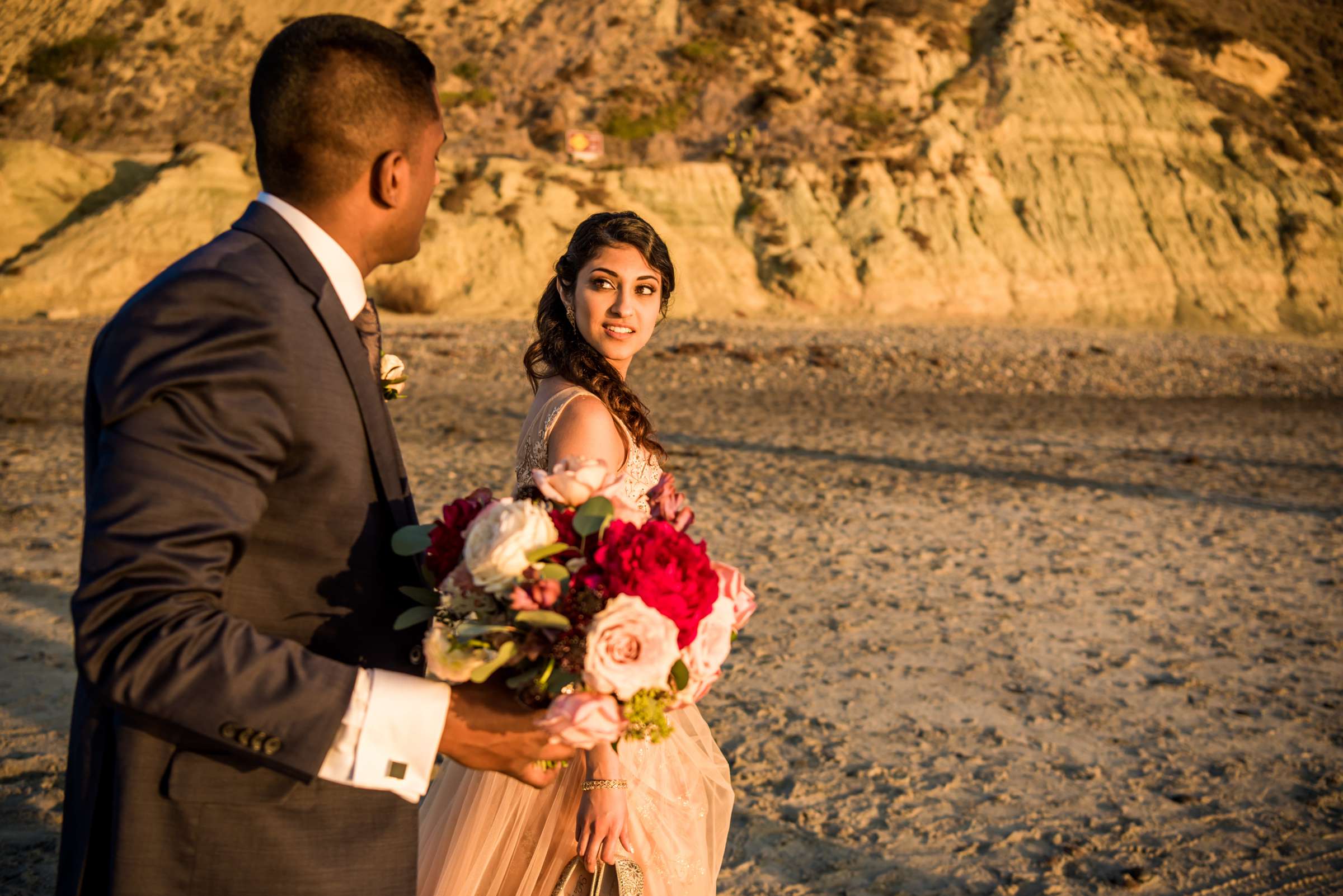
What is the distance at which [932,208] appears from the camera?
3184 centimetres

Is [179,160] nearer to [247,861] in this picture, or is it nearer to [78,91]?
[78,91]

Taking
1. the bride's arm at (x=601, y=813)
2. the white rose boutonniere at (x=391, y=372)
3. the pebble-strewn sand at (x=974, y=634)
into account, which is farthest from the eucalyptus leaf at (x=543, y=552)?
the pebble-strewn sand at (x=974, y=634)

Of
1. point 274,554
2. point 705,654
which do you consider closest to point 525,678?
point 705,654

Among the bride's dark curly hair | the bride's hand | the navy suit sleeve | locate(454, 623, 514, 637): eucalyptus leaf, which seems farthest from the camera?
the bride's dark curly hair

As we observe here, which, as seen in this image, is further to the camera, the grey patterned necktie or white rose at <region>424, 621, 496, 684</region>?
the grey patterned necktie

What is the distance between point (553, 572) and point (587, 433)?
46.0 inches

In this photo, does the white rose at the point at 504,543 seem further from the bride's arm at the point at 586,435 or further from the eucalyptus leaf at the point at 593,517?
the bride's arm at the point at 586,435

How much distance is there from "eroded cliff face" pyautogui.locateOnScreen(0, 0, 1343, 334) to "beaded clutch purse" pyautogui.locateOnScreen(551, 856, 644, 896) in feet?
77.7

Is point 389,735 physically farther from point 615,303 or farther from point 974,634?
point 974,634

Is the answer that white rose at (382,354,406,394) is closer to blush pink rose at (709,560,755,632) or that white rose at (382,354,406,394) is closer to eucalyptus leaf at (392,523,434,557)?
eucalyptus leaf at (392,523,434,557)

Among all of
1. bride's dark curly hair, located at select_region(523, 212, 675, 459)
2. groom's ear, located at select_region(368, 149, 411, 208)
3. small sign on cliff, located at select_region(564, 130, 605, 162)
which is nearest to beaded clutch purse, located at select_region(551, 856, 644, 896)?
bride's dark curly hair, located at select_region(523, 212, 675, 459)

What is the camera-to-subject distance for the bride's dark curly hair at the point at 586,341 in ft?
9.87

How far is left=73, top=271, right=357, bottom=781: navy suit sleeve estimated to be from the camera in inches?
56.0

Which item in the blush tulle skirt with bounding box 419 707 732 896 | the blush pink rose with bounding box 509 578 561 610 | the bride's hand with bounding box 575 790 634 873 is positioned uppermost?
the blush pink rose with bounding box 509 578 561 610
